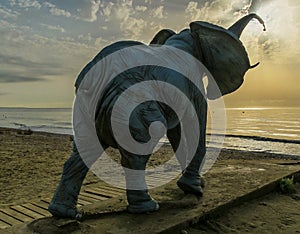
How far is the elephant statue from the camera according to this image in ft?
9.52

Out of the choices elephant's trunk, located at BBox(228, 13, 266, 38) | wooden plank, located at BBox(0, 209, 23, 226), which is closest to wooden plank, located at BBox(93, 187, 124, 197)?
wooden plank, located at BBox(0, 209, 23, 226)

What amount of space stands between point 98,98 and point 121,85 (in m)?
0.21

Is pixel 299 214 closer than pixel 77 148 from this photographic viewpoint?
No

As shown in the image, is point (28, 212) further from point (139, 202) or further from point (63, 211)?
point (139, 202)

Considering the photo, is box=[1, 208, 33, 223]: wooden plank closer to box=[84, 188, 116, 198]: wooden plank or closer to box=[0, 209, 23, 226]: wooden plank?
box=[0, 209, 23, 226]: wooden plank

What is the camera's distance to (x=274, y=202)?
14.2 feet

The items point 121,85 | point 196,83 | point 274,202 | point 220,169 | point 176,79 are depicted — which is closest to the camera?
point 121,85

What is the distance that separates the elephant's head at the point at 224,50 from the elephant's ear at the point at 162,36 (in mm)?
336

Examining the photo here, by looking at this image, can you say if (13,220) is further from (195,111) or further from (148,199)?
(195,111)

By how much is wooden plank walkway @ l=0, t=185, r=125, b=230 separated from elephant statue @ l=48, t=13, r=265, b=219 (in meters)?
1.10

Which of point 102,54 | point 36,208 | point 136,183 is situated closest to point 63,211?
point 136,183

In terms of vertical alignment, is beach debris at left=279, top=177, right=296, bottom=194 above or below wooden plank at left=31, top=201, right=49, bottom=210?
above

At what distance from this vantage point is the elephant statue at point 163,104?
2.90 m

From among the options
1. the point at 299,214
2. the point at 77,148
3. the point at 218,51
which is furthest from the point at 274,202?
the point at 77,148
